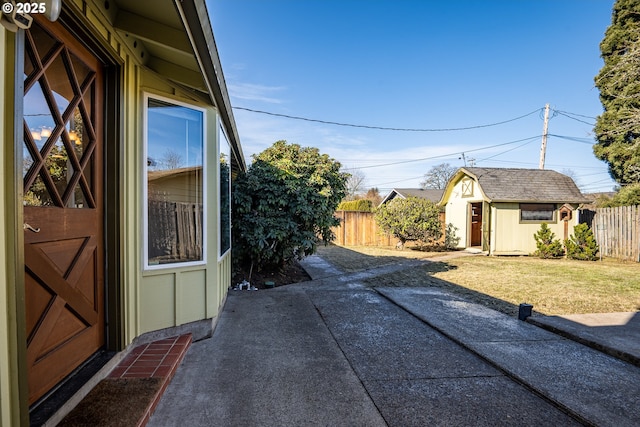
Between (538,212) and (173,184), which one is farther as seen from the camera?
(538,212)

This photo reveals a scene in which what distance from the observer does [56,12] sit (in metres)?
1.32

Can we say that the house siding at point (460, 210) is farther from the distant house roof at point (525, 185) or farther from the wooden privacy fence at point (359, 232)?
the wooden privacy fence at point (359, 232)

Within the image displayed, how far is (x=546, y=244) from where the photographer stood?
11.1 meters

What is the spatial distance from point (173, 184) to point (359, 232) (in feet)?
42.0

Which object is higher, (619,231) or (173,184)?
(173,184)

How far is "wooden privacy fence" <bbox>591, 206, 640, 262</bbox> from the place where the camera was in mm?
9492

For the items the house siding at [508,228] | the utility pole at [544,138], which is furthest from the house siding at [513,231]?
the utility pole at [544,138]

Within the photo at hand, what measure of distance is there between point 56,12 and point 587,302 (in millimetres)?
7129

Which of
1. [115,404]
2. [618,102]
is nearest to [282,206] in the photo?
[115,404]

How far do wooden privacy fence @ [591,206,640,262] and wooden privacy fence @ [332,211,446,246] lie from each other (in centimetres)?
746

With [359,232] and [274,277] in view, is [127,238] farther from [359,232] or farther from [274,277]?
[359,232]

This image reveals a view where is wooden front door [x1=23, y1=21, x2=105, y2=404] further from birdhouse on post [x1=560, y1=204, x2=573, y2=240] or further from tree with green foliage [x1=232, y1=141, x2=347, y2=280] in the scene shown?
birdhouse on post [x1=560, y1=204, x2=573, y2=240]

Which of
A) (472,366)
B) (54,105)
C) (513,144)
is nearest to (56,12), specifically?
(54,105)

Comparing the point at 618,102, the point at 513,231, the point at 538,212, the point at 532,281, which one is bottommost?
the point at 532,281
